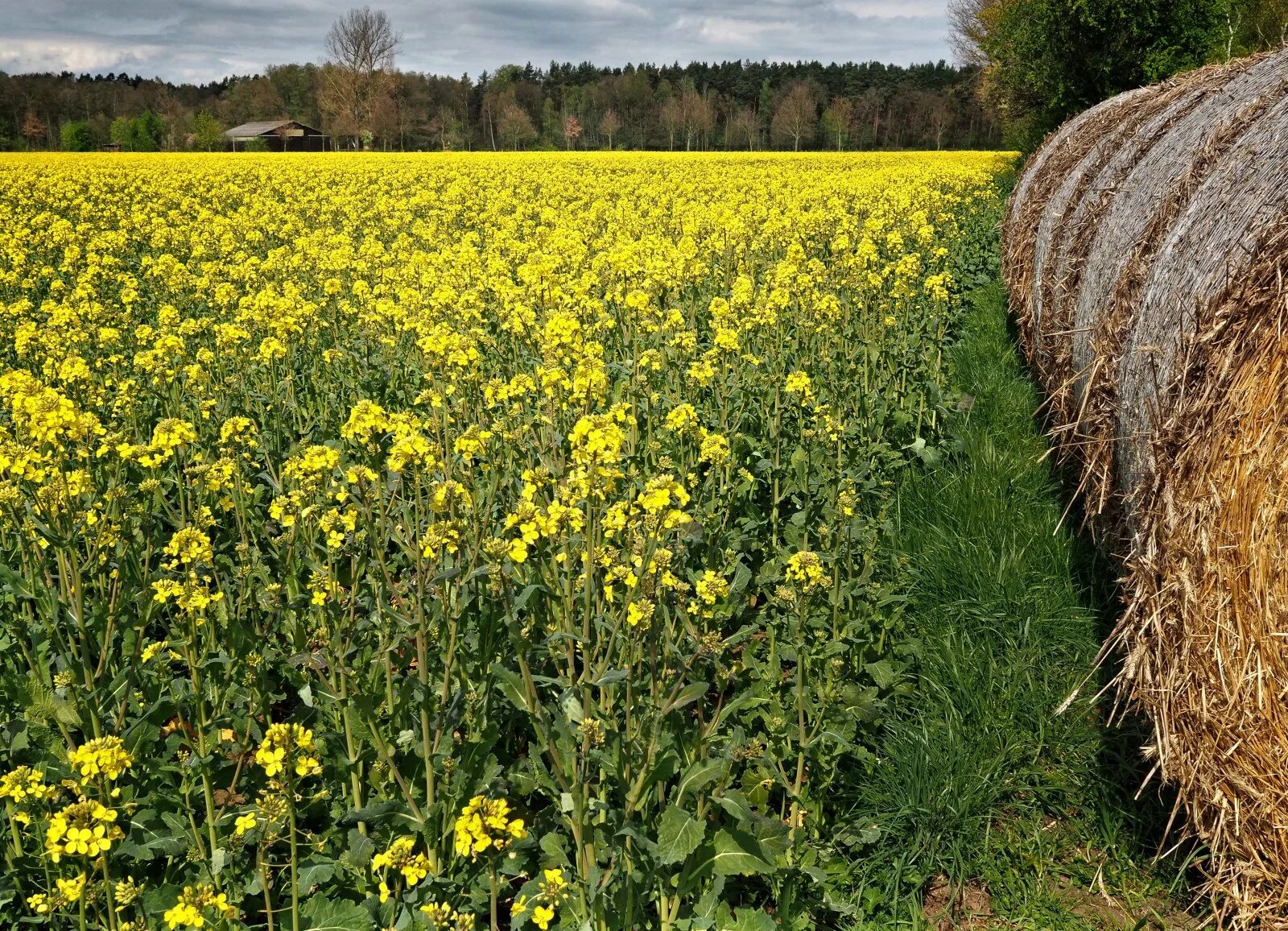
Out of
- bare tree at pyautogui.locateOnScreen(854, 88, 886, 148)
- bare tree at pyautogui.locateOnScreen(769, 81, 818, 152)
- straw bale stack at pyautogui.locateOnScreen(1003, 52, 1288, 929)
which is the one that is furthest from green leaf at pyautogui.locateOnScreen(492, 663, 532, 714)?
bare tree at pyautogui.locateOnScreen(854, 88, 886, 148)

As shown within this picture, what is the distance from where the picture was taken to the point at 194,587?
2.81m

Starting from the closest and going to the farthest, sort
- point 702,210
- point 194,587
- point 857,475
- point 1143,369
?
1. point 194,587
2. point 1143,369
3. point 857,475
4. point 702,210

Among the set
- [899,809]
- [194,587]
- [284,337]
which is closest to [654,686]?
[899,809]

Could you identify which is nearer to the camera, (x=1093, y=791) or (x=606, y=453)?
(x=606, y=453)

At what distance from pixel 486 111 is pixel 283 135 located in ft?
52.7

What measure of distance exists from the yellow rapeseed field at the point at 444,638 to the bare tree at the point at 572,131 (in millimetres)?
69822

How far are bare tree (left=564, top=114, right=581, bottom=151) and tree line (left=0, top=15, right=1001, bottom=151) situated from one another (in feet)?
0.59

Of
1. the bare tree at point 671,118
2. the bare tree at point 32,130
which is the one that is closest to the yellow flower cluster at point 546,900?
the bare tree at point 671,118

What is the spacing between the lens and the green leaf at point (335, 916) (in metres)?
2.42

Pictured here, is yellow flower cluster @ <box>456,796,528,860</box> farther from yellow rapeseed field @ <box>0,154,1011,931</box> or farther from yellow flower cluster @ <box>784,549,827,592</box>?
yellow flower cluster @ <box>784,549,827,592</box>

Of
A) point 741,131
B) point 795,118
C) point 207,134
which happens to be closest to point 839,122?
point 795,118

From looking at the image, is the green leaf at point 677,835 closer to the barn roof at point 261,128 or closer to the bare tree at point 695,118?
the bare tree at point 695,118

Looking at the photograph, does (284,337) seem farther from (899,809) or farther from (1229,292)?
(1229,292)

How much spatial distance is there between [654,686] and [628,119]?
78.8 metres
